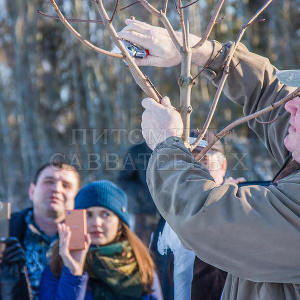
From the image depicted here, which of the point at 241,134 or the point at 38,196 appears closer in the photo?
the point at 38,196

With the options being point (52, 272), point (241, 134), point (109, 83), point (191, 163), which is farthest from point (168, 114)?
point (109, 83)

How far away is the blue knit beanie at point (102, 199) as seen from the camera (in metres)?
2.66

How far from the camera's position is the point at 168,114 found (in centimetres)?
145

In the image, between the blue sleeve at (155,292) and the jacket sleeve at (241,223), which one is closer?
the jacket sleeve at (241,223)

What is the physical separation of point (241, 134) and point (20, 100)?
4228 millimetres

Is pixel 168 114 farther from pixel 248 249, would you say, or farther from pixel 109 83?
pixel 109 83

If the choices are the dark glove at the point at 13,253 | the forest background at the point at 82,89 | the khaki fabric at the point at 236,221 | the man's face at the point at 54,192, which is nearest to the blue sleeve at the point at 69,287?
the dark glove at the point at 13,253

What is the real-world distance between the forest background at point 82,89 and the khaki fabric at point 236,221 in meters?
5.56

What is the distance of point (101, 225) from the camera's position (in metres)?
2.61

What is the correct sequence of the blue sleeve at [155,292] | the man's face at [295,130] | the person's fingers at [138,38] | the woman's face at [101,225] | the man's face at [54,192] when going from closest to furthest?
the man's face at [295,130], the person's fingers at [138,38], the blue sleeve at [155,292], the woman's face at [101,225], the man's face at [54,192]

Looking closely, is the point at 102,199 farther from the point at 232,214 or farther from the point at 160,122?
the point at 232,214

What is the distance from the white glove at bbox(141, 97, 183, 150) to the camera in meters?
1.45

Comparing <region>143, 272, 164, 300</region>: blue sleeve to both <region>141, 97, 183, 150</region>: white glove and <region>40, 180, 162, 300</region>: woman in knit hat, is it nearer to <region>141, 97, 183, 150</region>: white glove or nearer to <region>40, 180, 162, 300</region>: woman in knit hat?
<region>40, 180, 162, 300</region>: woman in knit hat

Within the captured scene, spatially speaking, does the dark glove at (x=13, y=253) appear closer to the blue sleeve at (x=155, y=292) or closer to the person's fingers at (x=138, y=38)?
the blue sleeve at (x=155, y=292)
